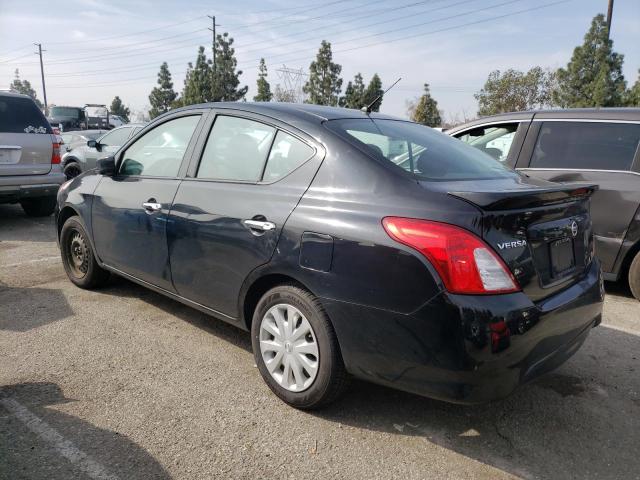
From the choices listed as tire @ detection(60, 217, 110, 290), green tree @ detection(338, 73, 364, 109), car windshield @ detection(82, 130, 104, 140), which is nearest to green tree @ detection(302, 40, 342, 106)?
green tree @ detection(338, 73, 364, 109)

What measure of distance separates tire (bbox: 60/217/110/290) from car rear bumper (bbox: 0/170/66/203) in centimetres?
328

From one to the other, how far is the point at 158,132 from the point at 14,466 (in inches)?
97.2

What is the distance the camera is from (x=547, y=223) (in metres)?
2.41

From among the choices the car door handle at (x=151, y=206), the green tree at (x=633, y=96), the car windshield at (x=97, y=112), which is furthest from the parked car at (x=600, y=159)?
the car windshield at (x=97, y=112)

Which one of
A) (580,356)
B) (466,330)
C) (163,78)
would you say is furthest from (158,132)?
(163,78)

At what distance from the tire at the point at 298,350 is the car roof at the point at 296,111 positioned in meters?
1.04

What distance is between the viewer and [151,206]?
3527 mm

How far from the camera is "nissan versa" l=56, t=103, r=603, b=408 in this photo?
2.15 metres

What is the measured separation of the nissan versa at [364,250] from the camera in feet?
Result: 7.06

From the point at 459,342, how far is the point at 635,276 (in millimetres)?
3363

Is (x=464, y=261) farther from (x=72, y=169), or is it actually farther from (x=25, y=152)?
(x=72, y=169)

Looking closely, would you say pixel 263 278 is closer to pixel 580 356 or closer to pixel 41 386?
pixel 41 386

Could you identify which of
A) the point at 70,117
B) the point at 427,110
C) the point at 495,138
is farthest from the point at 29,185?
the point at 427,110

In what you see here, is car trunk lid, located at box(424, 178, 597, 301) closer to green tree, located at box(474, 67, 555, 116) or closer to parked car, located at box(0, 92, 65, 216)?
parked car, located at box(0, 92, 65, 216)
